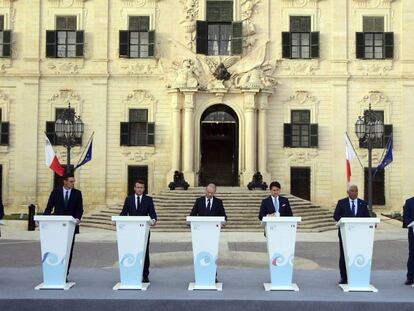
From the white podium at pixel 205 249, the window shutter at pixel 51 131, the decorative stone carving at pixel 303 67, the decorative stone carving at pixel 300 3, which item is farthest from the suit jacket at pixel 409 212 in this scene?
the window shutter at pixel 51 131

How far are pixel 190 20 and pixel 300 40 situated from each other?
16.7 feet

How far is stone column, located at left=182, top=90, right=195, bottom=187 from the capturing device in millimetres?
26609

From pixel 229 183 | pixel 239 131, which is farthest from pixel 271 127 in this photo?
pixel 229 183

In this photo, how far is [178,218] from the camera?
22547mm

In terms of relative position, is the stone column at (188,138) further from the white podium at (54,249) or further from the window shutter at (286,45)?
the white podium at (54,249)

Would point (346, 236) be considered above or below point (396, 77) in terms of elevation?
below

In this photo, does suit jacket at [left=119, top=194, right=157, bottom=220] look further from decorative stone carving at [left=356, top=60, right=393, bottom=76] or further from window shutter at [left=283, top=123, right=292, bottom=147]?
decorative stone carving at [left=356, top=60, right=393, bottom=76]

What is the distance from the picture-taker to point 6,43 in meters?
27.5

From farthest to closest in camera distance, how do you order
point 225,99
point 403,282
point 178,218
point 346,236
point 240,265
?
1. point 225,99
2. point 178,218
3. point 240,265
4. point 403,282
5. point 346,236

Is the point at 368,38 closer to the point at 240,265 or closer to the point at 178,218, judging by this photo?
the point at 178,218

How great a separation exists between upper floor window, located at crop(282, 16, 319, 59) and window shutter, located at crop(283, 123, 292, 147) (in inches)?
124

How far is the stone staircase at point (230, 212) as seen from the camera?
22125mm

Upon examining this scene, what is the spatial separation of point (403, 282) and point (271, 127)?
59.4 feet

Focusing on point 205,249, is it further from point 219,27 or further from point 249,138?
point 219,27
